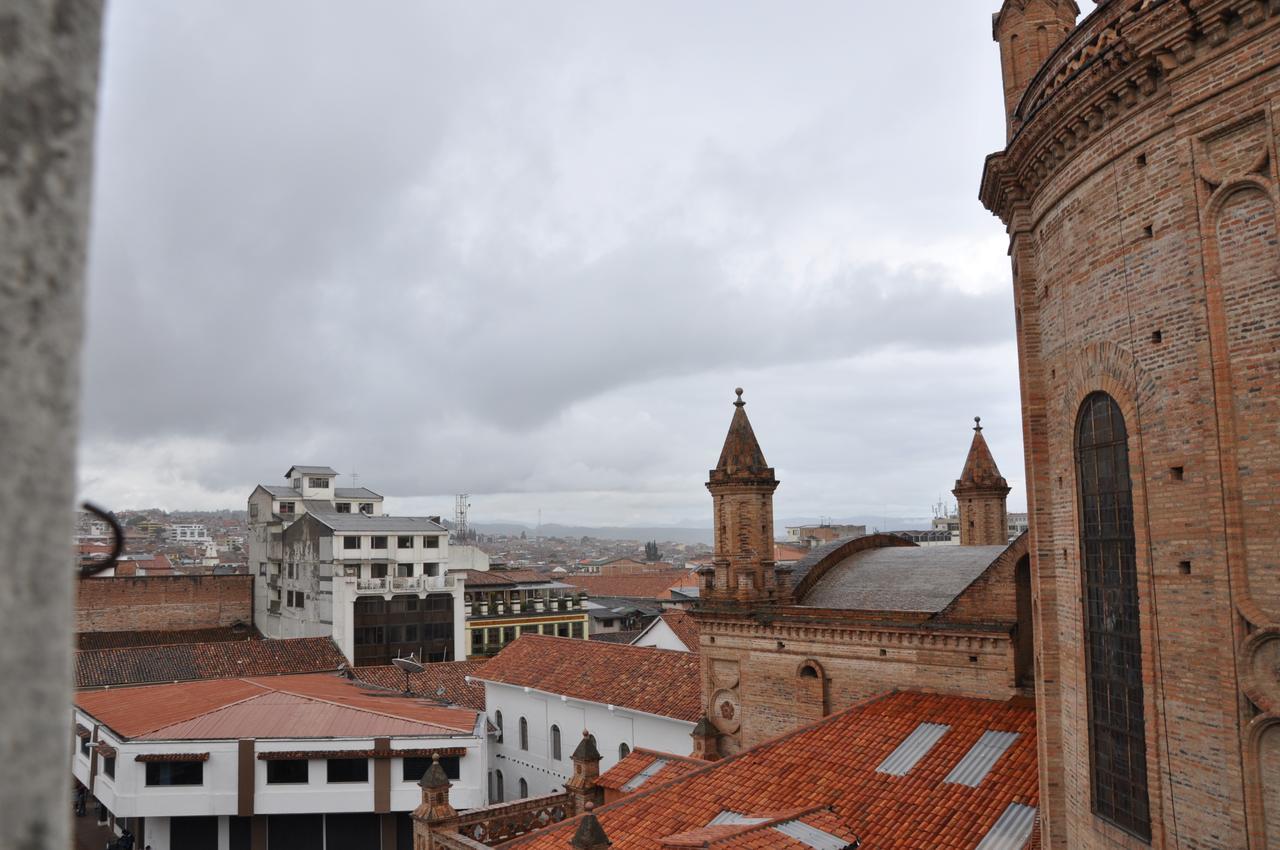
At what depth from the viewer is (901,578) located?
87.3 ft

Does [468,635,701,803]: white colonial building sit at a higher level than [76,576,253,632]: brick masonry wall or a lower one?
lower

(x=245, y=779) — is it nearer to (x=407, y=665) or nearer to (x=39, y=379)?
(x=407, y=665)

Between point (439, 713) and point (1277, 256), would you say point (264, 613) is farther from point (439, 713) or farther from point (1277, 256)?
point (1277, 256)

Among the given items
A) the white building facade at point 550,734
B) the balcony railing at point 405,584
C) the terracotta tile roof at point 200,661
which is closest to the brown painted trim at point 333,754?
the white building facade at point 550,734

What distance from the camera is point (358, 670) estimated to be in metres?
47.8

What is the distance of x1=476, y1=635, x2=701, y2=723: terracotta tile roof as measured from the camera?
1278 inches

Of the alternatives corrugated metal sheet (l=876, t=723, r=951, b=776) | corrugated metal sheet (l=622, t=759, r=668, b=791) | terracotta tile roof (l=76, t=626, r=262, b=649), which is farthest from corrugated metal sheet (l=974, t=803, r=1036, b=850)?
terracotta tile roof (l=76, t=626, r=262, b=649)

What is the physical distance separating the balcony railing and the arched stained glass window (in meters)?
49.1

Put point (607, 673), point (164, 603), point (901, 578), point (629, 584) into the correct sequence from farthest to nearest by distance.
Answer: point (629, 584) < point (164, 603) < point (607, 673) < point (901, 578)

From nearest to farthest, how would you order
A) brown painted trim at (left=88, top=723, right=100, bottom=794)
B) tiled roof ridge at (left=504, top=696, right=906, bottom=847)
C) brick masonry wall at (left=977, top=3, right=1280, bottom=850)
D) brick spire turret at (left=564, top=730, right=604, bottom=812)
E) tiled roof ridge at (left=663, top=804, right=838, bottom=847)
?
brick masonry wall at (left=977, top=3, right=1280, bottom=850)
tiled roof ridge at (left=663, top=804, right=838, bottom=847)
tiled roof ridge at (left=504, top=696, right=906, bottom=847)
brick spire turret at (left=564, top=730, right=604, bottom=812)
brown painted trim at (left=88, top=723, right=100, bottom=794)

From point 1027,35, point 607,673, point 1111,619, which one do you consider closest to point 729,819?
point 1111,619

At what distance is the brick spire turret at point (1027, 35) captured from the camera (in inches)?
554

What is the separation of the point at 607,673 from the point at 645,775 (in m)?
11.7

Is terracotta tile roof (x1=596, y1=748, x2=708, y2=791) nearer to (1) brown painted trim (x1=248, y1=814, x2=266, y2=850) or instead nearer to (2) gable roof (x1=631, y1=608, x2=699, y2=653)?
(1) brown painted trim (x1=248, y1=814, x2=266, y2=850)
